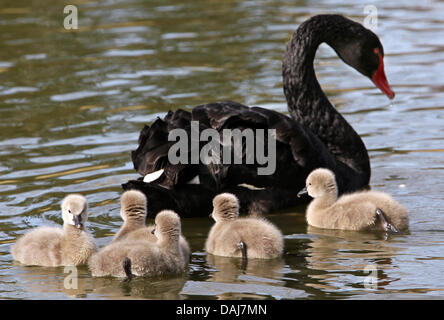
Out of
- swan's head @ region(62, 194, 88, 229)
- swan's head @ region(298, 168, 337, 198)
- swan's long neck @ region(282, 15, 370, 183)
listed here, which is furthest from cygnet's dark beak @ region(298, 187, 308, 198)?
swan's head @ region(62, 194, 88, 229)

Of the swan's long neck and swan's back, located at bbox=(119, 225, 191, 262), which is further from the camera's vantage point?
the swan's long neck

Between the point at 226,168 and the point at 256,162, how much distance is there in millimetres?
255

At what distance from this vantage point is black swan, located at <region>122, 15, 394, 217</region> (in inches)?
255

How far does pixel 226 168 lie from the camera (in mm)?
6461

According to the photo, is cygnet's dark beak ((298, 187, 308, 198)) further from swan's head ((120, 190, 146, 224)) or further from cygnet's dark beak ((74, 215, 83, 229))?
cygnet's dark beak ((74, 215, 83, 229))

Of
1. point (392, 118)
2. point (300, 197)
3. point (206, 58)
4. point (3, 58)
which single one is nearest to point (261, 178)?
point (300, 197)

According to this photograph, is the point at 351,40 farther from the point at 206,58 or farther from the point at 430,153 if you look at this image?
the point at 206,58

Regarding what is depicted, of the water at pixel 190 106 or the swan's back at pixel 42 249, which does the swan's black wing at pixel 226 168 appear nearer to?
the water at pixel 190 106

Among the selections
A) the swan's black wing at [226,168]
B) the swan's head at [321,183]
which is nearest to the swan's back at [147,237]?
the swan's black wing at [226,168]

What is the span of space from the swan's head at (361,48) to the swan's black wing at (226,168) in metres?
1.32

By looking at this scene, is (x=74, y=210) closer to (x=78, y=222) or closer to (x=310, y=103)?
(x=78, y=222)

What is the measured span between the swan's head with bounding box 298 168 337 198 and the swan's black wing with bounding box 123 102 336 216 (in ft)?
1.24

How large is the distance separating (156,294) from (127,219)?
0.75m

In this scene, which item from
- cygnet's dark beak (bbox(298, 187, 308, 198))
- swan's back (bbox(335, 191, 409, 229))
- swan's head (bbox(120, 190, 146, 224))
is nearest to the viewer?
swan's head (bbox(120, 190, 146, 224))
